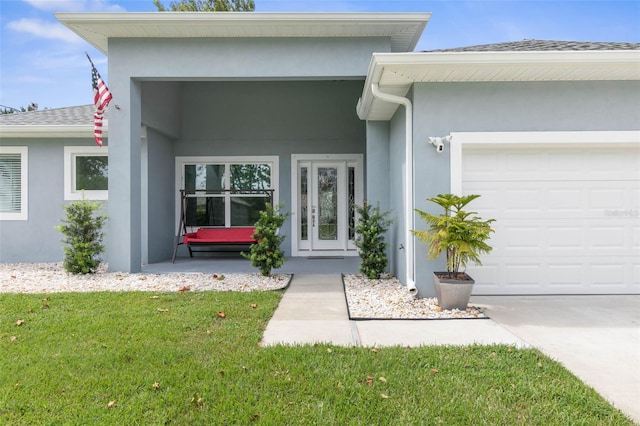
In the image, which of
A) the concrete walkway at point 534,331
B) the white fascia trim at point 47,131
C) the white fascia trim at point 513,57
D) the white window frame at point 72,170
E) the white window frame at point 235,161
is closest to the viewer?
the concrete walkway at point 534,331

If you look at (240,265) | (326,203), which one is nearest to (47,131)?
(240,265)

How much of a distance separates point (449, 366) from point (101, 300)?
14.5ft

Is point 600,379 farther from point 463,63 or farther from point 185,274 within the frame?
point 185,274

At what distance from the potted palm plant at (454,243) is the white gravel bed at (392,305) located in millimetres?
163

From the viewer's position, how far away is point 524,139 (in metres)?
5.29

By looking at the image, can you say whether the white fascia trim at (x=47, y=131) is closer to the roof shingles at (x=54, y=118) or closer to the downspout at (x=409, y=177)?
the roof shingles at (x=54, y=118)

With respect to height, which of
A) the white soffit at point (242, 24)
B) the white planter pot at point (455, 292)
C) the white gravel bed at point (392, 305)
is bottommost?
the white gravel bed at point (392, 305)

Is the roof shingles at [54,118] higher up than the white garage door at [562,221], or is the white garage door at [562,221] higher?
the roof shingles at [54,118]

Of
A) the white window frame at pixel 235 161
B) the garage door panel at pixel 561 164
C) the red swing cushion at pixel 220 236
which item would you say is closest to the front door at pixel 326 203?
the white window frame at pixel 235 161

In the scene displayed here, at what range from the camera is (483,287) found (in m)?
5.54

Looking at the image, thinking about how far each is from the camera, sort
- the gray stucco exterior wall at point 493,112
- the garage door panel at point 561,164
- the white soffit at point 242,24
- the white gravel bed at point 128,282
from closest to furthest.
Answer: the gray stucco exterior wall at point 493,112
the garage door panel at point 561,164
the white gravel bed at point 128,282
the white soffit at point 242,24

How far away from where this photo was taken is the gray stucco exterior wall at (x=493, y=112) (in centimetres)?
523

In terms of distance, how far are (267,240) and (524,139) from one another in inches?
162

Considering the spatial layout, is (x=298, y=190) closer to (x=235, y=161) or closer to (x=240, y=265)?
(x=235, y=161)
